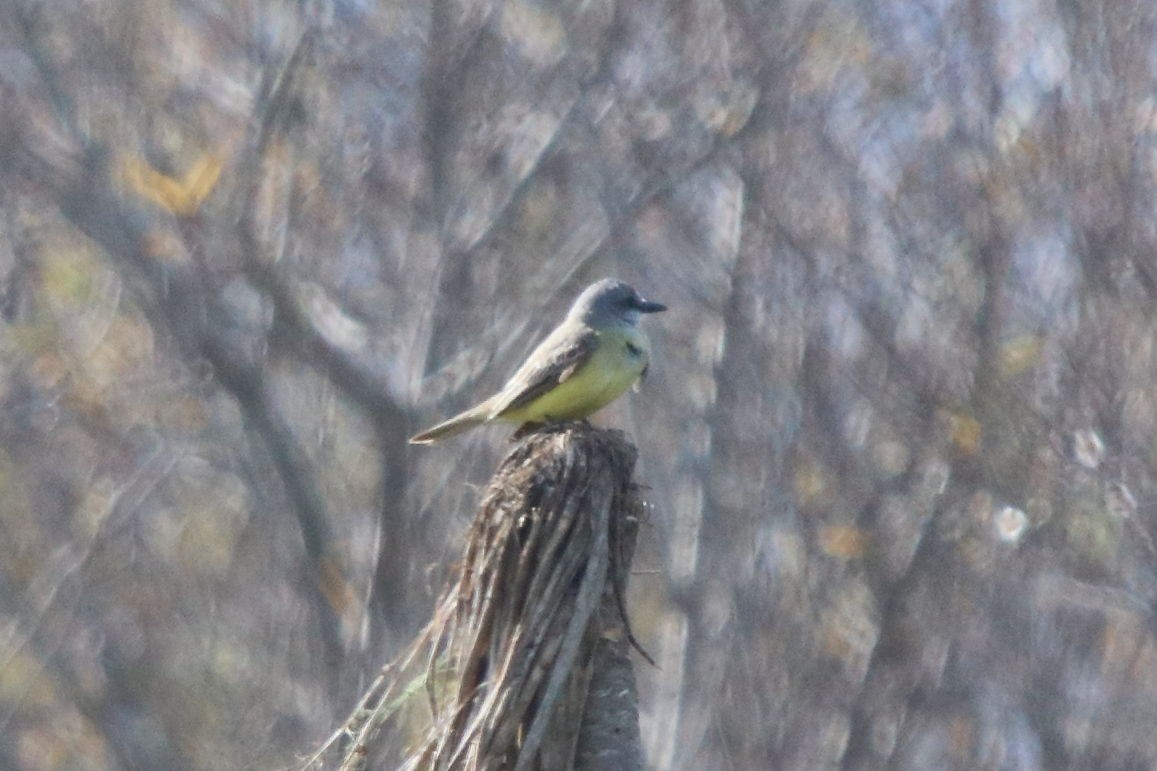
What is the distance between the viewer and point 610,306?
894 centimetres

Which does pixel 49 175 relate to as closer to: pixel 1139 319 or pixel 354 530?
pixel 354 530

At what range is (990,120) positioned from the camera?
15.3 metres

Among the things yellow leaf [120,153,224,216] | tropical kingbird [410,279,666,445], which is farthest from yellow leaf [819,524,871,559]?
tropical kingbird [410,279,666,445]

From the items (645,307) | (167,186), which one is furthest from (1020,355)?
(645,307)

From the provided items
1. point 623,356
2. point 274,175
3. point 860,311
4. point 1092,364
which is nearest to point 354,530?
point 274,175

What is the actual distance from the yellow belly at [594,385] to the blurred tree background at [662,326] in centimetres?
663

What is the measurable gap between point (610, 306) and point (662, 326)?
7.63m

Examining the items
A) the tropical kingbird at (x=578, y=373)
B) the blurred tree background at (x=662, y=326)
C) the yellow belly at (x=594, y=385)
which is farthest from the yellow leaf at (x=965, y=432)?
the yellow belly at (x=594, y=385)

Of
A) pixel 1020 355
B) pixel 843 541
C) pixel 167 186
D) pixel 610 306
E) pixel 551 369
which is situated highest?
pixel 1020 355

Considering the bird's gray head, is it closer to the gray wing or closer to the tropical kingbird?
the tropical kingbird

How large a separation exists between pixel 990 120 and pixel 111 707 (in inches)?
321

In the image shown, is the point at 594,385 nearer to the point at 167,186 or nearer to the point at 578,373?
the point at 578,373

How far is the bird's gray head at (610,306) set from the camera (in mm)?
8773

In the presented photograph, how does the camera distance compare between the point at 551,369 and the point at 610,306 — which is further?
the point at 610,306
